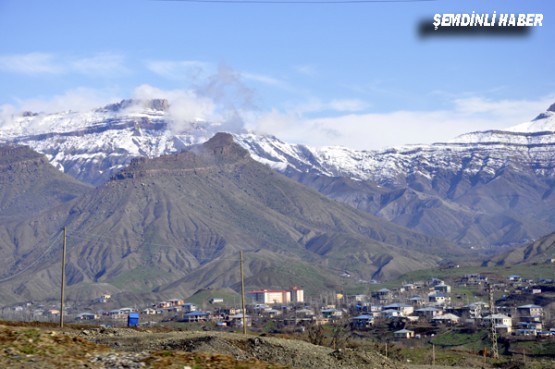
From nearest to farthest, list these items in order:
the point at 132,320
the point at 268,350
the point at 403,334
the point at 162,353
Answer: the point at 162,353, the point at 268,350, the point at 132,320, the point at 403,334

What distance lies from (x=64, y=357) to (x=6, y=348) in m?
2.54

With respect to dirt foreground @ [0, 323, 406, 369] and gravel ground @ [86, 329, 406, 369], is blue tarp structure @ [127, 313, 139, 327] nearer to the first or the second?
dirt foreground @ [0, 323, 406, 369]

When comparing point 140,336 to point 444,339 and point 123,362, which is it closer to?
point 123,362

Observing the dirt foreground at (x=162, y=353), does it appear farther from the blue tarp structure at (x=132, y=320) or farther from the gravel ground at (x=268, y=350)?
the blue tarp structure at (x=132, y=320)

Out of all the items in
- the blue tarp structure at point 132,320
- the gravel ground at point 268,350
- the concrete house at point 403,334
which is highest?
the blue tarp structure at point 132,320

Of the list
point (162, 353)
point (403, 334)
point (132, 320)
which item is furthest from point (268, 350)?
point (403, 334)

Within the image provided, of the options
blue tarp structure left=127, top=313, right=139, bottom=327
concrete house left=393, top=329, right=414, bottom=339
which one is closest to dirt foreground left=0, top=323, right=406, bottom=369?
blue tarp structure left=127, top=313, right=139, bottom=327

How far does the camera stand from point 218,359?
129 feet

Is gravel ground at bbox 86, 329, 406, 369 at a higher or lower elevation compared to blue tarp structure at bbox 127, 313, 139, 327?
lower

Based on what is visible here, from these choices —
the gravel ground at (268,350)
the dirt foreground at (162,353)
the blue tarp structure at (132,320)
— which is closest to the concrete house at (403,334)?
the blue tarp structure at (132,320)

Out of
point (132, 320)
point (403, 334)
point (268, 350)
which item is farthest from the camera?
point (403, 334)

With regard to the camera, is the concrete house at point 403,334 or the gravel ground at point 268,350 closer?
the gravel ground at point 268,350

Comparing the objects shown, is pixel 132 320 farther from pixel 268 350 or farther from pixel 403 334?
pixel 403 334

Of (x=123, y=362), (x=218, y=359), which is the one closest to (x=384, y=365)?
(x=218, y=359)
